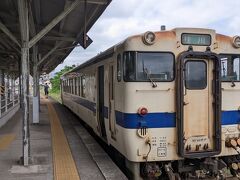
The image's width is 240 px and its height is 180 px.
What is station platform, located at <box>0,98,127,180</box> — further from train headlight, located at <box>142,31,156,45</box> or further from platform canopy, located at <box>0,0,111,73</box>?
platform canopy, located at <box>0,0,111,73</box>

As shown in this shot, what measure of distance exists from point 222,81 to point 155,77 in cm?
128

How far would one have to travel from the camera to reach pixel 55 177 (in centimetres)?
748

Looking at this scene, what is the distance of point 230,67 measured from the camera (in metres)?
7.65

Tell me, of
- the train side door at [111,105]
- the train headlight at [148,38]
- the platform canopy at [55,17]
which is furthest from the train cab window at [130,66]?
the platform canopy at [55,17]

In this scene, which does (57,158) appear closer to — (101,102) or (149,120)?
(101,102)

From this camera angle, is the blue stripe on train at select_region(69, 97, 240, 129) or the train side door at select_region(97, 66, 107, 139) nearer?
the blue stripe on train at select_region(69, 97, 240, 129)

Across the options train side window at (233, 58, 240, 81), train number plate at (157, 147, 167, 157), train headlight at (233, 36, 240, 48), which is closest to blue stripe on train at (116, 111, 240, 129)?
train number plate at (157, 147, 167, 157)

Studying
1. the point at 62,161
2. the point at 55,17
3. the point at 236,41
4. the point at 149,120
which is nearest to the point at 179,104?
the point at 149,120

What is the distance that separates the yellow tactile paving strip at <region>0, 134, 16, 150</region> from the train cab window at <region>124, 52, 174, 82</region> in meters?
4.81

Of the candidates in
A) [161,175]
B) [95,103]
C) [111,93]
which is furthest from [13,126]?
[161,175]

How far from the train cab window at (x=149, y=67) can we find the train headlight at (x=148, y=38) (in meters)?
0.19

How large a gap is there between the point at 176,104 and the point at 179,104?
94 mm

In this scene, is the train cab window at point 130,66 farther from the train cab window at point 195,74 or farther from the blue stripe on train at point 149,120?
the train cab window at point 195,74

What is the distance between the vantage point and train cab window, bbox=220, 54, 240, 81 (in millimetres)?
7574
